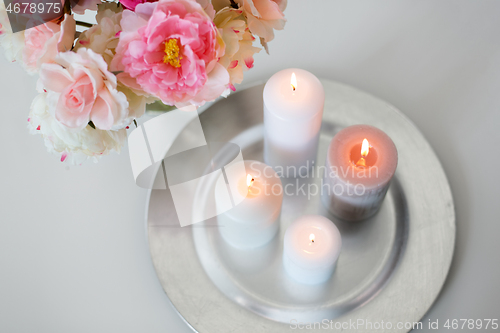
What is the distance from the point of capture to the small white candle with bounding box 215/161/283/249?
1.52 ft

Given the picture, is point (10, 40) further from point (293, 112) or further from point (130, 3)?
Result: point (293, 112)

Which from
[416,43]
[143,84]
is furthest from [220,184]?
[416,43]

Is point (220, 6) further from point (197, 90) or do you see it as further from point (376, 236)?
point (376, 236)

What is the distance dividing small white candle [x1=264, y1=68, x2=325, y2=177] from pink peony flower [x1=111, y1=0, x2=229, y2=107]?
0.18 m

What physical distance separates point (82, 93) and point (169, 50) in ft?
0.21

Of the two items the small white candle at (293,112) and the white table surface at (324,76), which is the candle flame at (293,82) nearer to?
the small white candle at (293,112)

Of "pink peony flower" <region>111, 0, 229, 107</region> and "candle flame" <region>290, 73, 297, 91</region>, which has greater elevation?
"pink peony flower" <region>111, 0, 229, 107</region>

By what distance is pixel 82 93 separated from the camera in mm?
289

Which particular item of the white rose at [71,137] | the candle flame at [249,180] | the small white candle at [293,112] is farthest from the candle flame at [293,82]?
the white rose at [71,137]

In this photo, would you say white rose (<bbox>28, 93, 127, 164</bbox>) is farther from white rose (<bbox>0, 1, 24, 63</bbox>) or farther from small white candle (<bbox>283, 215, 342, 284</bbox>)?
small white candle (<bbox>283, 215, 342, 284</bbox>)

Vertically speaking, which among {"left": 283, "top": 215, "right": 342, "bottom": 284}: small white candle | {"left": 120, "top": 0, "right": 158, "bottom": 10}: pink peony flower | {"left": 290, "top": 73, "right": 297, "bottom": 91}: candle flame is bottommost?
{"left": 283, "top": 215, "right": 342, "bottom": 284}: small white candle

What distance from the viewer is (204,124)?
1.87ft

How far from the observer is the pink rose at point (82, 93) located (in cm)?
28

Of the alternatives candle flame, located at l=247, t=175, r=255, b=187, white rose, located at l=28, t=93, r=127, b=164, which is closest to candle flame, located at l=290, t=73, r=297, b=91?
candle flame, located at l=247, t=175, r=255, b=187
